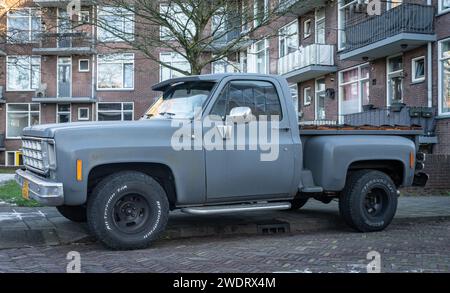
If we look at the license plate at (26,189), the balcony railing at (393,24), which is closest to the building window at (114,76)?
the balcony railing at (393,24)

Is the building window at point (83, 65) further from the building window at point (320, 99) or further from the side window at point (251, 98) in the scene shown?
the side window at point (251, 98)

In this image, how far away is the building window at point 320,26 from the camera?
77.5 feet

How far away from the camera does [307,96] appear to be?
25.9m

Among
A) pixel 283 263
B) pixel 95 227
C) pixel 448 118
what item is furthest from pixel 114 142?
pixel 448 118

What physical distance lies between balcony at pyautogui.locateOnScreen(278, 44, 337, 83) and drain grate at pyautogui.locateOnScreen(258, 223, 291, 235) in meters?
15.1

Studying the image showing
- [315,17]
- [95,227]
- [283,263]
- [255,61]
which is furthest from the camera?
[255,61]

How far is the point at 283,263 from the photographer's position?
233 inches

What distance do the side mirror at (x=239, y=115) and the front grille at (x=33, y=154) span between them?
7.63 feet

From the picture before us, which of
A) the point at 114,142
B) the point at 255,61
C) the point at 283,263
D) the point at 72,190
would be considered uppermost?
the point at 255,61

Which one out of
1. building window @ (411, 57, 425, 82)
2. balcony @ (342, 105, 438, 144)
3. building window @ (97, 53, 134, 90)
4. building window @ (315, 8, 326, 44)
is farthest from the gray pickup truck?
building window @ (97, 53, 134, 90)

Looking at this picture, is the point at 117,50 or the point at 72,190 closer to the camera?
the point at 72,190

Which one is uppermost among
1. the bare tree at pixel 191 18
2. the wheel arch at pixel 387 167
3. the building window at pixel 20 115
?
the bare tree at pixel 191 18
